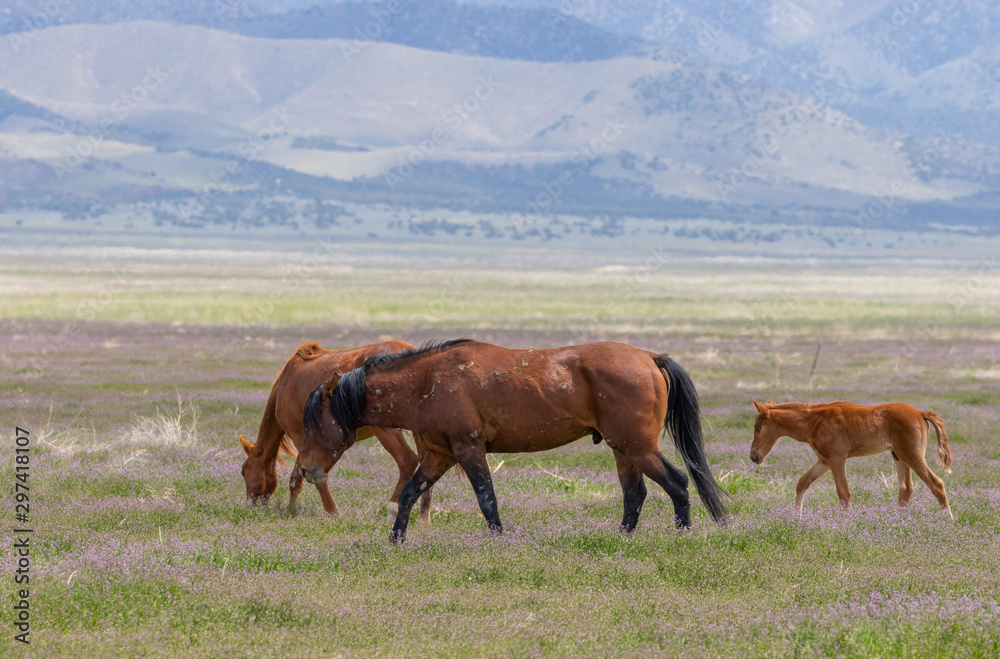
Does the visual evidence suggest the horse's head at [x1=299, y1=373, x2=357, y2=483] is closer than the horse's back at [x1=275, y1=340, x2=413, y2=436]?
Yes

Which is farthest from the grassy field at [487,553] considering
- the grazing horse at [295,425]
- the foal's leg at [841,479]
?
the foal's leg at [841,479]

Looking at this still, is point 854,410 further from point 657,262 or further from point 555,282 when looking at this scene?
point 657,262

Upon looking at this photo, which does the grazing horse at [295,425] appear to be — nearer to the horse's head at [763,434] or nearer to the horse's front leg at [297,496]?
the horse's front leg at [297,496]

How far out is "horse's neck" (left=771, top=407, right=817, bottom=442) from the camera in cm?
1205

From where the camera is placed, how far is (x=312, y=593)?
8250 millimetres

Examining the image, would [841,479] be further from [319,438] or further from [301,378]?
[301,378]

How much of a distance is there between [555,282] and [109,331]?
235 feet

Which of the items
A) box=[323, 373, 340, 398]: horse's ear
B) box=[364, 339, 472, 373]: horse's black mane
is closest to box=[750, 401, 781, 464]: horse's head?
box=[364, 339, 472, 373]: horse's black mane

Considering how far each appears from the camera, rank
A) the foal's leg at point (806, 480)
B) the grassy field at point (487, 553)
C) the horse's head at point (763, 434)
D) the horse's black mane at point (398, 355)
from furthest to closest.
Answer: the horse's head at point (763, 434) < the foal's leg at point (806, 480) < the horse's black mane at point (398, 355) < the grassy field at point (487, 553)

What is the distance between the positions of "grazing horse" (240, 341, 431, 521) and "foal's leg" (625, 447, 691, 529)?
2.89 meters

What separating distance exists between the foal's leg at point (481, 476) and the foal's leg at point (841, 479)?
3.85 meters

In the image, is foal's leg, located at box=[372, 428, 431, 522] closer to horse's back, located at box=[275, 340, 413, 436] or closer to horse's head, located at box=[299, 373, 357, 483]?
horse's back, located at box=[275, 340, 413, 436]

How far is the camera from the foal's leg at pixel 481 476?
1014cm

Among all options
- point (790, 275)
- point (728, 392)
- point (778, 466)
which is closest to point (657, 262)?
point (790, 275)
